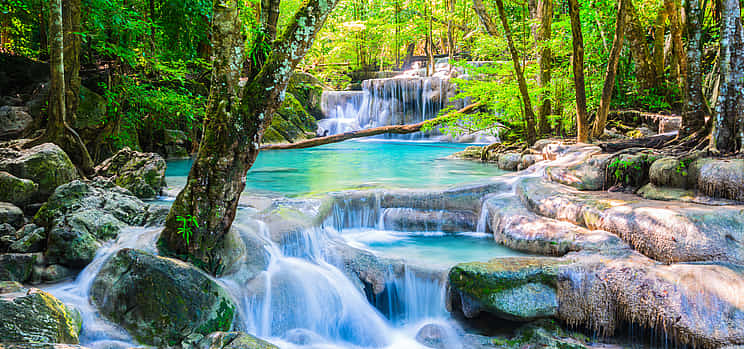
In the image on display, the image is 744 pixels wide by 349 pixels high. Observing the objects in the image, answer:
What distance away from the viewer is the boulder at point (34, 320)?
274 centimetres

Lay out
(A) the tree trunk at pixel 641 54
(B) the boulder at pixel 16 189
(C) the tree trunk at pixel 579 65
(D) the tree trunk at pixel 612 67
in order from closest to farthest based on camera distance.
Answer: (B) the boulder at pixel 16 189, (D) the tree trunk at pixel 612 67, (C) the tree trunk at pixel 579 65, (A) the tree trunk at pixel 641 54

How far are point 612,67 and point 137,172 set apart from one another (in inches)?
387

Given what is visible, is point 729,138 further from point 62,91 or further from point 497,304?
point 62,91

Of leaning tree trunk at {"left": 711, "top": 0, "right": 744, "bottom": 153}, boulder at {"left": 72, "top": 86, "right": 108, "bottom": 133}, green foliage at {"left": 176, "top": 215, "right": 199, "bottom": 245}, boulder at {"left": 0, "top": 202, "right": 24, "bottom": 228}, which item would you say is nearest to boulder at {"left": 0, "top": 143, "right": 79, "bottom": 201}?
boulder at {"left": 0, "top": 202, "right": 24, "bottom": 228}

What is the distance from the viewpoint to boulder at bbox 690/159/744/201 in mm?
4883

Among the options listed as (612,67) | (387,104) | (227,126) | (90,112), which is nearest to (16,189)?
(227,126)

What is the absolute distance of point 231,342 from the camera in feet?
11.5

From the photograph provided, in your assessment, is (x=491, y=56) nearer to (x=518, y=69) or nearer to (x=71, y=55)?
(x=518, y=69)

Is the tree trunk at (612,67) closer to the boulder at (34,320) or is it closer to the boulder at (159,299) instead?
the boulder at (159,299)

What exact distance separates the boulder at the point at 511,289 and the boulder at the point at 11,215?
4.95 m

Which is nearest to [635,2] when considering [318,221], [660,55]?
[660,55]

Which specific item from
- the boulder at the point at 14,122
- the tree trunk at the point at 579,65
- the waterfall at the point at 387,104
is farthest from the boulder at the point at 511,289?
the waterfall at the point at 387,104

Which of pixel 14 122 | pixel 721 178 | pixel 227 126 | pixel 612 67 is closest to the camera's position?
pixel 227 126

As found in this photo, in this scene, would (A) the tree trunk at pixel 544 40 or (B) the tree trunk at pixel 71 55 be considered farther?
(A) the tree trunk at pixel 544 40
